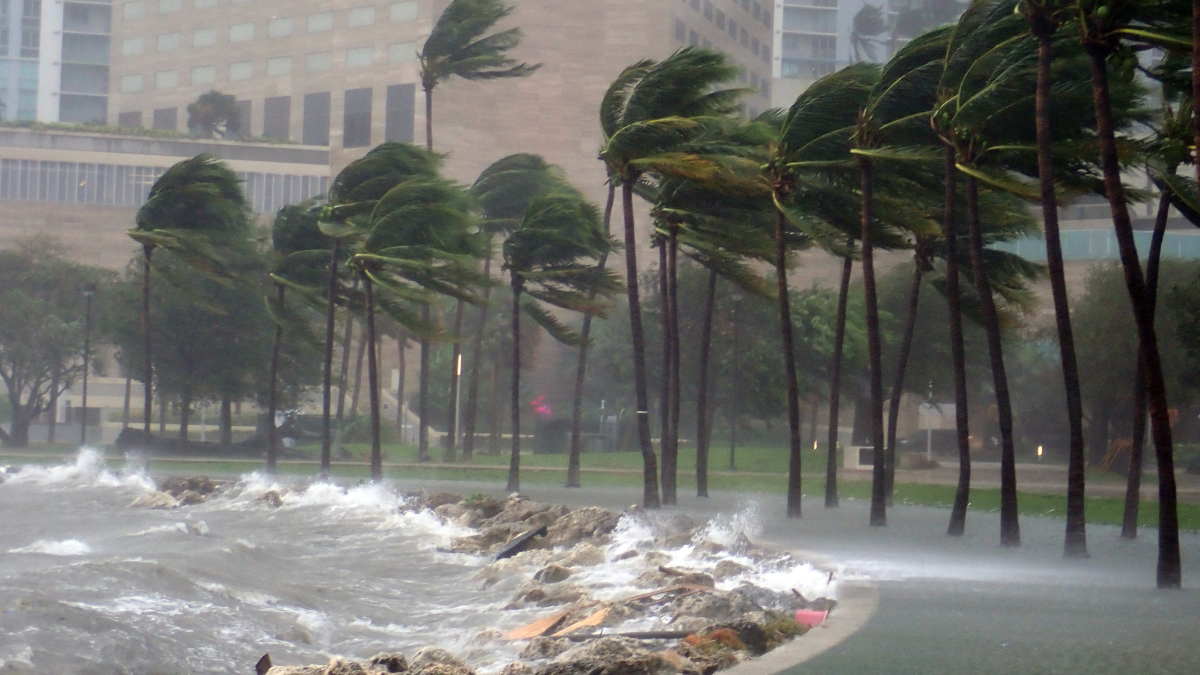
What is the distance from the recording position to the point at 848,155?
2103cm

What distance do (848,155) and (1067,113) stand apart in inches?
190

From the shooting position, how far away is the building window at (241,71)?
3588 inches

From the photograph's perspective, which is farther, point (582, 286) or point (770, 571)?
point (582, 286)

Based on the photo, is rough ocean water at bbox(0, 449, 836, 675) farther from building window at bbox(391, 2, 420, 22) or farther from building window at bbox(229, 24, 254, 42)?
building window at bbox(229, 24, 254, 42)

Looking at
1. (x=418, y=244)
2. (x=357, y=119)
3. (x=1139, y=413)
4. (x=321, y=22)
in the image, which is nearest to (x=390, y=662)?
(x=1139, y=413)

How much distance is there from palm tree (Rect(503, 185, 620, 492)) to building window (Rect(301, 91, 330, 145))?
6176 cm

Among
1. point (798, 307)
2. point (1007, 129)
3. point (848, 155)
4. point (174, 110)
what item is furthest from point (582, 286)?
point (174, 110)

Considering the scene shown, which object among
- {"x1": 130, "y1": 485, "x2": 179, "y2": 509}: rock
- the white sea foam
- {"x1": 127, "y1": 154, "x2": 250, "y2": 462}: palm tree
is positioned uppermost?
{"x1": 127, "y1": 154, "x2": 250, "y2": 462}: palm tree

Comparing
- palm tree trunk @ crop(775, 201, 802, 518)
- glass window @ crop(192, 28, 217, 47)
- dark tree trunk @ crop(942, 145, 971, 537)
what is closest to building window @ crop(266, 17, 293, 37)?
glass window @ crop(192, 28, 217, 47)

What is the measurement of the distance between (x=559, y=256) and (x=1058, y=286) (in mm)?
16130

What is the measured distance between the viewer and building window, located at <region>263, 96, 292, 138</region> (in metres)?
89.6

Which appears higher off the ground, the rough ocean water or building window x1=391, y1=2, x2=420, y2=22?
building window x1=391, y1=2, x2=420, y2=22

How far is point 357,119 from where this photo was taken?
86.8 metres

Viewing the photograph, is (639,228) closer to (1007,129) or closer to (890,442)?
(890,442)
